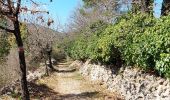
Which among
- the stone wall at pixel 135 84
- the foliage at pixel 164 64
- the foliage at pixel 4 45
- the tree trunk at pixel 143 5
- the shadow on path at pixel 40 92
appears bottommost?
the shadow on path at pixel 40 92

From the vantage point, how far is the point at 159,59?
14062 mm

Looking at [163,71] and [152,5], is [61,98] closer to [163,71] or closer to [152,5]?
[152,5]

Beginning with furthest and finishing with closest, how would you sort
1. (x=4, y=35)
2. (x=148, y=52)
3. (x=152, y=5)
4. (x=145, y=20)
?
(x=4, y=35) < (x=152, y=5) < (x=145, y=20) < (x=148, y=52)

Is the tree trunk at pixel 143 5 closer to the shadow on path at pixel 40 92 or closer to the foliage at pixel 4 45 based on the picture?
the shadow on path at pixel 40 92

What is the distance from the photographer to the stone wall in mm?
14256

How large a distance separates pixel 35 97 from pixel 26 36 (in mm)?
17773

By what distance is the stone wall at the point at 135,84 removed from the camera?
1426 centimetres

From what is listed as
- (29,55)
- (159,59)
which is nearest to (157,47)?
(159,59)

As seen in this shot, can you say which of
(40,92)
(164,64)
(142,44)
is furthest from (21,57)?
(40,92)

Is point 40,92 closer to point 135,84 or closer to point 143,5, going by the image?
point 135,84

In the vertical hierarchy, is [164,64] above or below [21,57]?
below

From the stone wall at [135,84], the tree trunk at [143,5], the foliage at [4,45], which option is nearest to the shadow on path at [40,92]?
the stone wall at [135,84]

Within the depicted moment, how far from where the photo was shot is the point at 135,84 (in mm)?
17672

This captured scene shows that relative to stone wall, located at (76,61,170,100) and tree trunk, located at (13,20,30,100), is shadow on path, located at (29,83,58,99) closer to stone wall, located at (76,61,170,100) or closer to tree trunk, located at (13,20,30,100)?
stone wall, located at (76,61,170,100)
